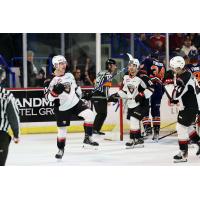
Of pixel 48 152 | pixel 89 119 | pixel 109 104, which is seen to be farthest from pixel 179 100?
pixel 109 104

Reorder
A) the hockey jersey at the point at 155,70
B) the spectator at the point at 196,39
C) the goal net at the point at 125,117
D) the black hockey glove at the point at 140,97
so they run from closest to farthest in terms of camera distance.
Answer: the black hockey glove at the point at 140,97 → the hockey jersey at the point at 155,70 → the goal net at the point at 125,117 → the spectator at the point at 196,39

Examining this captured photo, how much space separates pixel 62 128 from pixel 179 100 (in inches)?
47.7

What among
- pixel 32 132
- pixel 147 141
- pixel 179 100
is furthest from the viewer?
pixel 32 132

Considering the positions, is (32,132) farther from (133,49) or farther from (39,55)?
(133,49)

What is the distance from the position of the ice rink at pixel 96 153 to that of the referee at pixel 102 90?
0.22 metres

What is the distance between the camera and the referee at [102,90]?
25.7ft

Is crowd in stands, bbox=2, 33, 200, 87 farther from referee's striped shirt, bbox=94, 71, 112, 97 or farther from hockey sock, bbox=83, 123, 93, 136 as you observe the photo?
hockey sock, bbox=83, 123, 93, 136

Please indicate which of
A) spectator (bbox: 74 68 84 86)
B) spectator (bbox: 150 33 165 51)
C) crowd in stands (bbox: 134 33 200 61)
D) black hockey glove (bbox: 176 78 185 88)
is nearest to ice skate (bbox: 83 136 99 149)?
black hockey glove (bbox: 176 78 185 88)

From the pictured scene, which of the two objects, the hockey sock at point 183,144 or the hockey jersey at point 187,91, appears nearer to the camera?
the hockey jersey at point 187,91

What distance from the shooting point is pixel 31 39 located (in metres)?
8.48

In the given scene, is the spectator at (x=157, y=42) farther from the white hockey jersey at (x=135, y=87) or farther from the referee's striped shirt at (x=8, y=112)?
the referee's striped shirt at (x=8, y=112)

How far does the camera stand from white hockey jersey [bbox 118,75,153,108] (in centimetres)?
706

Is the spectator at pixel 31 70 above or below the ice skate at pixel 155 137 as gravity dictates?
above

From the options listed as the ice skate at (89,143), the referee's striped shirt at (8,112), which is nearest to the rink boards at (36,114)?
the ice skate at (89,143)
